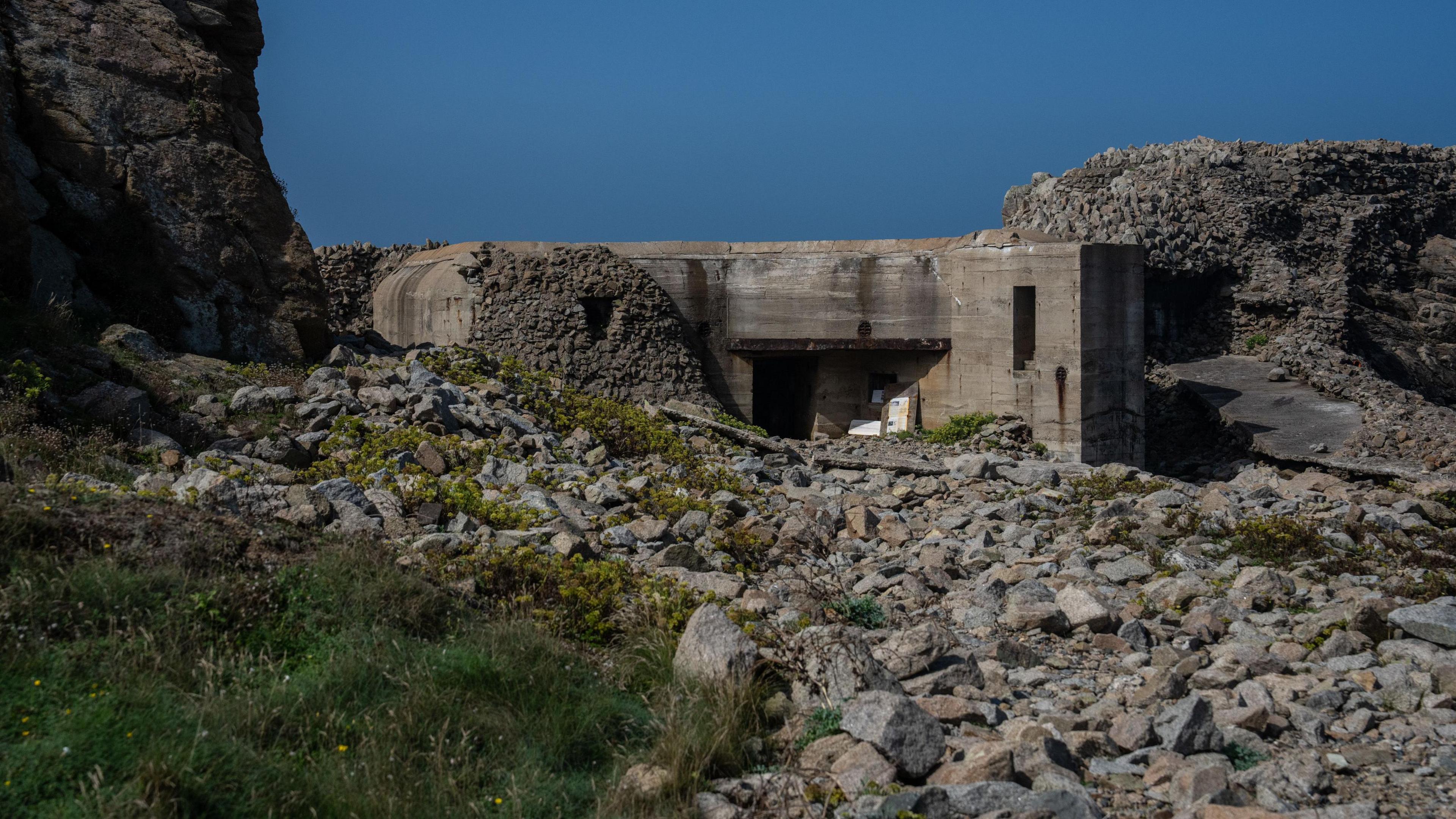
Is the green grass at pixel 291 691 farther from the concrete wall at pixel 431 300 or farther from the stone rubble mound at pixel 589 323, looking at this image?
the concrete wall at pixel 431 300

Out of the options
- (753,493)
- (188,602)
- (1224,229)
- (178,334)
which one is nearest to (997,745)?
(188,602)

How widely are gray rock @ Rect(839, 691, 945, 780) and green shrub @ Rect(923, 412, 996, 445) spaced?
10.1 metres

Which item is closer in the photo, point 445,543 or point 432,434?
point 445,543

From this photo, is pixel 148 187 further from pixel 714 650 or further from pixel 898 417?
pixel 898 417

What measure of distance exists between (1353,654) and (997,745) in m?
2.70

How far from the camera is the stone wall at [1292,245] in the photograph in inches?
846

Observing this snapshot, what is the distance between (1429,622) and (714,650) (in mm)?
3954

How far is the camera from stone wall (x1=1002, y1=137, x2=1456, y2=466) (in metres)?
21.5

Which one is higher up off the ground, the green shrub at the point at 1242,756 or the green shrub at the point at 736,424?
the green shrub at the point at 736,424

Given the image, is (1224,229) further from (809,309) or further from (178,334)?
(178,334)

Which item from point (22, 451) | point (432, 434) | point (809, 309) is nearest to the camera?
point (22, 451)

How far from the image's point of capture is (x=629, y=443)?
37.5 feet

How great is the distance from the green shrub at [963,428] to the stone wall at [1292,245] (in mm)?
7737

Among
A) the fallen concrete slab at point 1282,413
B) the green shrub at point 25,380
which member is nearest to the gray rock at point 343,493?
the green shrub at point 25,380
